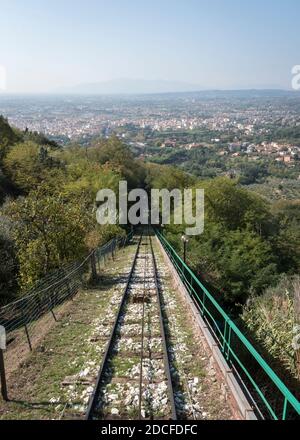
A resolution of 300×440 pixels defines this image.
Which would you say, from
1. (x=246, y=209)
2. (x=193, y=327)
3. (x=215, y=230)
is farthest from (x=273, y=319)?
(x=246, y=209)

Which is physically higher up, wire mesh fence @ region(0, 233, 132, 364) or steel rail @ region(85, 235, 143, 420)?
steel rail @ region(85, 235, 143, 420)

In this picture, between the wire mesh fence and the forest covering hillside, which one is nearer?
the wire mesh fence

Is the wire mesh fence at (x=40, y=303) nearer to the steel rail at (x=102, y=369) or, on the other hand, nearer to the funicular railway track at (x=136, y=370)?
the steel rail at (x=102, y=369)

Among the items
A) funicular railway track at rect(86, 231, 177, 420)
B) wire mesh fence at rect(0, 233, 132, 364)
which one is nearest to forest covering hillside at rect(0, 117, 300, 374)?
wire mesh fence at rect(0, 233, 132, 364)

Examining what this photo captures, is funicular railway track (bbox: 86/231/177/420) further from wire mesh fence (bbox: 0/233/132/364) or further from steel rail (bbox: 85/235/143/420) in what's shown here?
wire mesh fence (bbox: 0/233/132/364)

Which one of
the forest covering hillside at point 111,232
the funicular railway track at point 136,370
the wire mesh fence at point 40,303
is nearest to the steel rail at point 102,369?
the funicular railway track at point 136,370
